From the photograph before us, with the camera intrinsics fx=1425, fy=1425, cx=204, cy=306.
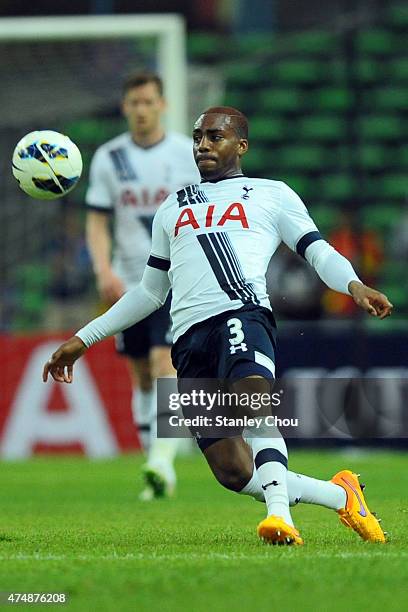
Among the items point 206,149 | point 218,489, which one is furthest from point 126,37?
point 206,149

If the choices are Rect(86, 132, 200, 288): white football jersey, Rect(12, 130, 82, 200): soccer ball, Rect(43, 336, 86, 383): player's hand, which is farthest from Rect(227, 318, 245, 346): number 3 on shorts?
Rect(86, 132, 200, 288): white football jersey

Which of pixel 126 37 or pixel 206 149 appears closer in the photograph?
pixel 206 149

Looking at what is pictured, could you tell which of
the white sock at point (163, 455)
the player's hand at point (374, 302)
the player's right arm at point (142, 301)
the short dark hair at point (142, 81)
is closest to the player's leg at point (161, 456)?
the white sock at point (163, 455)

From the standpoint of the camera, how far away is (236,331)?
550cm

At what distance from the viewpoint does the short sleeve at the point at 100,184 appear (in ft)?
30.8

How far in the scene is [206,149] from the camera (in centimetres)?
582

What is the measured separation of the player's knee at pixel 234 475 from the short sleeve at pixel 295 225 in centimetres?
89

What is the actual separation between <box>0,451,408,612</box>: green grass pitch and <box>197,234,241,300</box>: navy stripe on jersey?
0.98 meters

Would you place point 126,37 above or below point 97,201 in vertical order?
above

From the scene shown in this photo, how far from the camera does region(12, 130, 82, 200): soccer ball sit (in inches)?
252

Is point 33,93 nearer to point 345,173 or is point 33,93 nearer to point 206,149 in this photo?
point 345,173

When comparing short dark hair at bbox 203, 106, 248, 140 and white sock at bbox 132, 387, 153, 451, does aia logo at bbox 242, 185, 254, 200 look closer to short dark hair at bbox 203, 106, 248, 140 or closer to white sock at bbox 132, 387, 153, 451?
short dark hair at bbox 203, 106, 248, 140

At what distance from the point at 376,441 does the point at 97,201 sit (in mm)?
5415

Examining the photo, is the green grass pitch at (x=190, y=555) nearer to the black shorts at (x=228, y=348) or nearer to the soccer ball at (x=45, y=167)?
the black shorts at (x=228, y=348)
